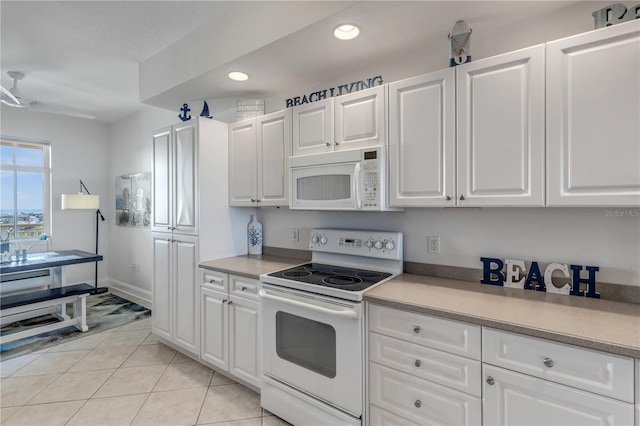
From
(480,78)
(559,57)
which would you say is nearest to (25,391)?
(480,78)

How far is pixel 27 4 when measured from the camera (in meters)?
2.08

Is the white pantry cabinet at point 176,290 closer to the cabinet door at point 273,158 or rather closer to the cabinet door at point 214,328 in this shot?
the cabinet door at point 214,328

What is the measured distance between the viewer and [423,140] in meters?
1.81

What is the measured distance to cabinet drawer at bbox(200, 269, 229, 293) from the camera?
2.38 meters

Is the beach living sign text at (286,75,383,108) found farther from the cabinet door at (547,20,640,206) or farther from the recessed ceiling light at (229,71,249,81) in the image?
the cabinet door at (547,20,640,206)

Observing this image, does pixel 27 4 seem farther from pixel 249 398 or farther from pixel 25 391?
pixel 249 398

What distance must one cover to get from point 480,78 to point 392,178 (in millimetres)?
692

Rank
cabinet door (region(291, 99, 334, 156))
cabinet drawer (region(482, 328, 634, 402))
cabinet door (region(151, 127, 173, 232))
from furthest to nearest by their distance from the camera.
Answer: cabinet door (region(151, 127, 173, 232)) < cabinet door (region(291, 99, 334, 156)) < cabinet drawer (region(482, 328, 634, 402))

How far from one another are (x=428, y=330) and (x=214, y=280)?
167 cm

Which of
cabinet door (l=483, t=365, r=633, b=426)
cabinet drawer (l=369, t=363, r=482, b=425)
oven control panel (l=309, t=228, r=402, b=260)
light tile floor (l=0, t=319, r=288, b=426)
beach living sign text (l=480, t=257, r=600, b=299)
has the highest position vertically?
oven control panel (l=309, t=228, r=402, b=260)

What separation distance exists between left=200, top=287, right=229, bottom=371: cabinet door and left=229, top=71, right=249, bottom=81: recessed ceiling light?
170 cm

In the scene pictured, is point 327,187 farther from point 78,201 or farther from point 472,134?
point 78,201

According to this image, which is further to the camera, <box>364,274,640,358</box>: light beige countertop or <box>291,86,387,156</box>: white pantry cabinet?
<box>291,86,387,156</box>: white pantry cabinet

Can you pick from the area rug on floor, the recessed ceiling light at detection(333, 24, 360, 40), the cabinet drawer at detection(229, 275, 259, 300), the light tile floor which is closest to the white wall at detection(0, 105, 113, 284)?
the area rug on floor
